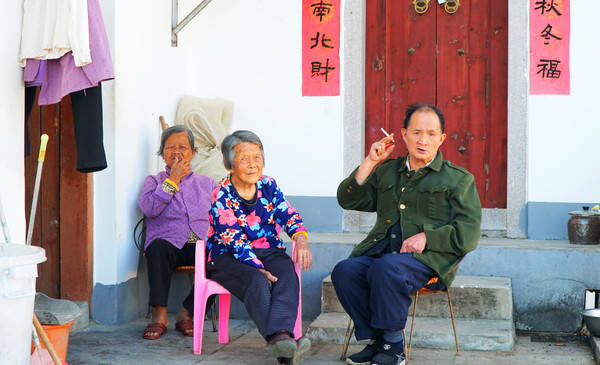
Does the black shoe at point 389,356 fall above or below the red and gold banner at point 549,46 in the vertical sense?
below

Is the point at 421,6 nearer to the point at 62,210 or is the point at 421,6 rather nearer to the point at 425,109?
the point at 425,109

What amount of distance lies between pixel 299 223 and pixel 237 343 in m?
0.87

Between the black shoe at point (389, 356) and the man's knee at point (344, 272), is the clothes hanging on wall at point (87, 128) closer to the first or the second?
the man's knee at point (344, 272)

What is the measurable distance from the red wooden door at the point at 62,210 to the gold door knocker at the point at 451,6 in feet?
9.39

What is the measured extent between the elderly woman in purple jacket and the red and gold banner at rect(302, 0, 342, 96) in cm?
114

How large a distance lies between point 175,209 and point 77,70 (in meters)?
1.26

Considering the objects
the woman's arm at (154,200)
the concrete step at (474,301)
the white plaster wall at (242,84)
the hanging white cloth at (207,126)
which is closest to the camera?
the concrete step at (474,301)

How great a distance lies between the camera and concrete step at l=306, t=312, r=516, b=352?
4.06 metres

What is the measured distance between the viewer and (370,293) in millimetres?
3676

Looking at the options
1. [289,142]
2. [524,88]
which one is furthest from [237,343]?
[524,88]

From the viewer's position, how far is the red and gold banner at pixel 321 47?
18.1 feet

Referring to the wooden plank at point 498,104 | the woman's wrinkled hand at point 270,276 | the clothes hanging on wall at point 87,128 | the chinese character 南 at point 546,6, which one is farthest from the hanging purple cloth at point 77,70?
the chinese character 南 at point 546,6

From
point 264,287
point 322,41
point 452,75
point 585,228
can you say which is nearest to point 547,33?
point 452,75

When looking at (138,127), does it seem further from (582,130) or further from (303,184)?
(582,130)
